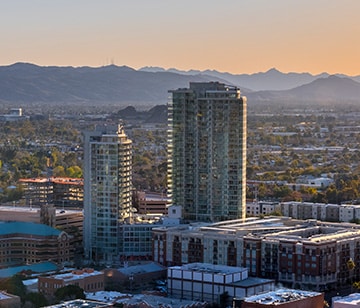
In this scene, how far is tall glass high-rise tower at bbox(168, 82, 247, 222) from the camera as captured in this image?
4406 centimetres

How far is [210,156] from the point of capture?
4419 centimetres

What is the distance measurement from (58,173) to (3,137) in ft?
143

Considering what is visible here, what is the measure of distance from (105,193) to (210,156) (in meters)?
3.99

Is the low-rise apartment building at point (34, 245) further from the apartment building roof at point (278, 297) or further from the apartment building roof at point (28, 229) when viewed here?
the apartment building roof at point (278, 297)

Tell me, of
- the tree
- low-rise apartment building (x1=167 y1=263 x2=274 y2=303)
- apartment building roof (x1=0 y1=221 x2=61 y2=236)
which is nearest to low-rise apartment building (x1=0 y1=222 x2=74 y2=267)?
apartment building roof (x1=0 y1=221 x2=61 y2=236)

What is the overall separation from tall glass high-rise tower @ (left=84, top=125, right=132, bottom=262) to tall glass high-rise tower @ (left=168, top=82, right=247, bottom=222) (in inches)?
Answer: 91.7

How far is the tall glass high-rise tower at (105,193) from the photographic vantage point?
140 feet

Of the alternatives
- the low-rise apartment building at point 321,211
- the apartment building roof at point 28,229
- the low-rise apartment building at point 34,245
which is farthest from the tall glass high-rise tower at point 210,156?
the low-rise apartment building at point 321,211

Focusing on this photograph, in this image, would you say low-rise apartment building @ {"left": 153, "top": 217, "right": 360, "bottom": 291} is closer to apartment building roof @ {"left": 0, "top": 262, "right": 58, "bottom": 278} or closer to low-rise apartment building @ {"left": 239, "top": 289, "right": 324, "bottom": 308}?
apartment building roof @ {"left": 0, "top": 262, "right": 58, "bottom": 278}

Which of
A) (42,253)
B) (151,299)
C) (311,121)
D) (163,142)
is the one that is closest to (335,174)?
(163,142)

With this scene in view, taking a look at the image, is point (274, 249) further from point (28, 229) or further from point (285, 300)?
point (285, 300)

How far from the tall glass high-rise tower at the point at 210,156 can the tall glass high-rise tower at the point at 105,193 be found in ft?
7.64

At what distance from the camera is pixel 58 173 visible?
66938mm

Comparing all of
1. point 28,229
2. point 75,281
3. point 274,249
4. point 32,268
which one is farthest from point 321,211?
point 75,281
